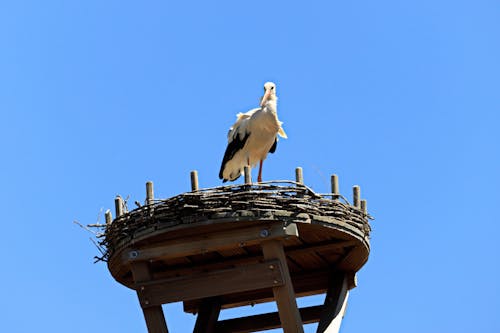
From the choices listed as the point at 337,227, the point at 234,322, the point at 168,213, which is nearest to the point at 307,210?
the point at 337,227

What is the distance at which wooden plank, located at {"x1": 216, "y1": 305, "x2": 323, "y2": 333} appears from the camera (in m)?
16.3

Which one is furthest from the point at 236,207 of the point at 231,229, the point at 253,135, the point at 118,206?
the point at 253,135

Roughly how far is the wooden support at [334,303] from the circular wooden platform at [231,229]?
0.44m

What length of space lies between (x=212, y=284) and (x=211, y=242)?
606 mm

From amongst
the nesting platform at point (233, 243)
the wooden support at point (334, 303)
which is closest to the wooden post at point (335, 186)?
the nesting platform at point (233, 243)

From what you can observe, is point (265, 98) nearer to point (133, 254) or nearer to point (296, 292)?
point (296, 292)

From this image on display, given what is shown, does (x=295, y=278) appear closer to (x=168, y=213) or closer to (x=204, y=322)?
(x=204, y=322)

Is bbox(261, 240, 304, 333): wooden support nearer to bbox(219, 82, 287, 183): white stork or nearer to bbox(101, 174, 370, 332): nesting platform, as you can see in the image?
bbox(101, 174, 370, 332): nesting platform

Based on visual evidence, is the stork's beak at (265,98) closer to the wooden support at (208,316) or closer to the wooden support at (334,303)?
the wooden support at (334,303)

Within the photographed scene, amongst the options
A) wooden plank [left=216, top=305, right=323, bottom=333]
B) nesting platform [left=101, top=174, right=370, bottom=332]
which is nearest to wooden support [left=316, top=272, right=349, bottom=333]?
nesting platform [left=101, top=174, right=370, bottom=332]

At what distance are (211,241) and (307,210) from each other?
120cm

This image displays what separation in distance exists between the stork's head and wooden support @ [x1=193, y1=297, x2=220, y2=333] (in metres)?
2.97

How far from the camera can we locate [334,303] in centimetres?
1591

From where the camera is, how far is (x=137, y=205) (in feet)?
48.2
